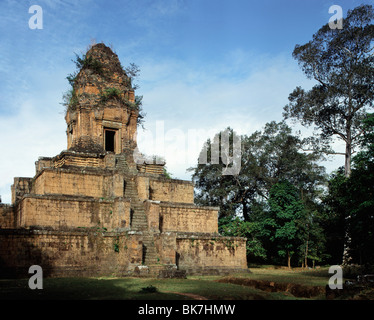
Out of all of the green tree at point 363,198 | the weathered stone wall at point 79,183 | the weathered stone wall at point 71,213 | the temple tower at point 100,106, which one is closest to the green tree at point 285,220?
the green tree at point 363,198

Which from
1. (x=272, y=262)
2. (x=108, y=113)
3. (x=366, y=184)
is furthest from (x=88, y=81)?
(x=272, y=262)

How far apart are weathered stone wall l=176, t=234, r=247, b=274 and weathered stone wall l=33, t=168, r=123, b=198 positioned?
4.29m

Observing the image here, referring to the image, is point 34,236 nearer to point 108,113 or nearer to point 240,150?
point 108,113

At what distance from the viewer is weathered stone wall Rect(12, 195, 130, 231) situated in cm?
1930

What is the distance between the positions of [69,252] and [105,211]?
2.99 metres

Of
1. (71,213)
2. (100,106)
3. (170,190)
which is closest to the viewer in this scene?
(71,213)

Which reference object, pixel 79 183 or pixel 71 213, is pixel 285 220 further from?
pixel 71 213

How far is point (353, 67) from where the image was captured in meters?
30.2

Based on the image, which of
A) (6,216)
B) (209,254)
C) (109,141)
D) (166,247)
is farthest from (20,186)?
(209,254)

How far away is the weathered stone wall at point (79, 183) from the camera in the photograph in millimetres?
20812

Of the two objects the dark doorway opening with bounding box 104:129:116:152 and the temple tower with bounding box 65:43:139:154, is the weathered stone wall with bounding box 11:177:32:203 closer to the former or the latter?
the temple tower with bounding box 65:43:139:154

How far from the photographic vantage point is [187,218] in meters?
23.3

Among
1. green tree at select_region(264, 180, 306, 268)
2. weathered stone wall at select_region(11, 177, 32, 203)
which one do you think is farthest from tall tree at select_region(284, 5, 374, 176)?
weathered stone wall at select_region(11, 177, 32, 203)

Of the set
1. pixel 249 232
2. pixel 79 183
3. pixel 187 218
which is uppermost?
pixel 79 183
